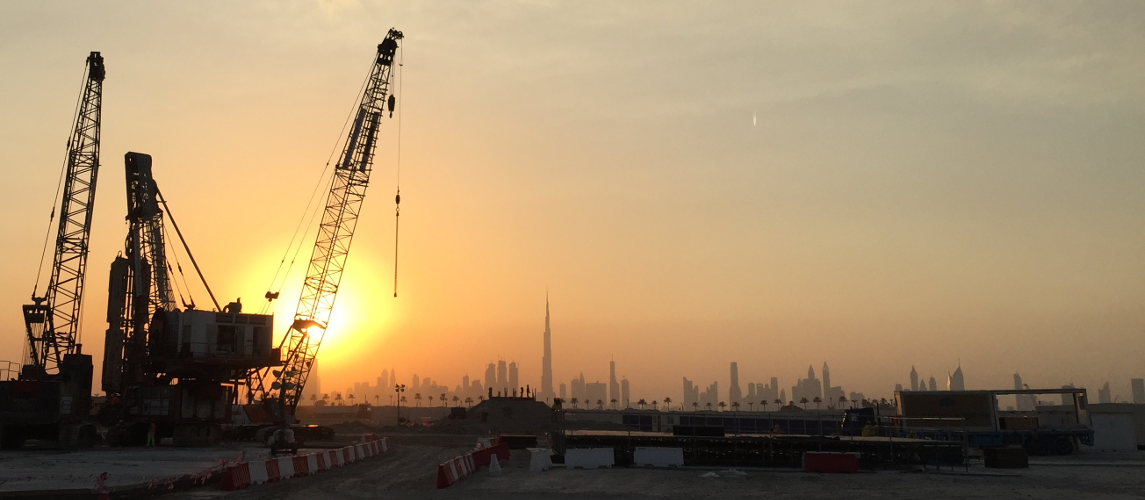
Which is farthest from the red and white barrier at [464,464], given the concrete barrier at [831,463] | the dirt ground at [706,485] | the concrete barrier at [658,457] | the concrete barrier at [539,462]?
the concrete barrier at [831,463]

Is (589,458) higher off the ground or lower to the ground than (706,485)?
higher

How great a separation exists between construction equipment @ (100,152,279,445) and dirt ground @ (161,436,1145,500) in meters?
32.4

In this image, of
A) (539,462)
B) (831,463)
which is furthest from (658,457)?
(831,463)

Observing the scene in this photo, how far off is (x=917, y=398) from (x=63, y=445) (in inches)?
2330

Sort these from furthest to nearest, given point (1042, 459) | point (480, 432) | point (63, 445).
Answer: point (480, 432) → point (63, 445) → point (1042, 459)

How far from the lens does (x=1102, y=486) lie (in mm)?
33062

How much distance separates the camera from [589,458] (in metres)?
40.9

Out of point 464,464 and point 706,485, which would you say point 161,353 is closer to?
point 464,464

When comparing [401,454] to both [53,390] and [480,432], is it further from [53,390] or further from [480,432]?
[480,432]

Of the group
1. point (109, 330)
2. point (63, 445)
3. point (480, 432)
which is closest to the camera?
point (63, 445)

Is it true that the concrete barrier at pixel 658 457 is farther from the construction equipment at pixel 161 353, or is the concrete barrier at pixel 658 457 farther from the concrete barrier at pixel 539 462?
the construction equipment at pixel 161 353

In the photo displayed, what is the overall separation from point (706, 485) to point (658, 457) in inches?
339

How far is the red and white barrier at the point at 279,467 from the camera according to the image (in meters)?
31.8

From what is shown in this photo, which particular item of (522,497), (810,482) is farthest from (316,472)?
(810,482)
